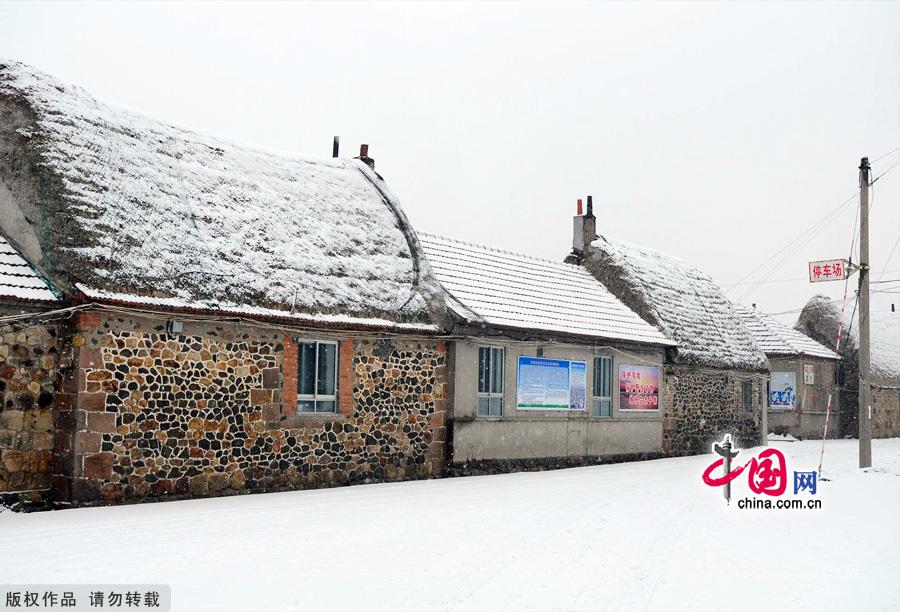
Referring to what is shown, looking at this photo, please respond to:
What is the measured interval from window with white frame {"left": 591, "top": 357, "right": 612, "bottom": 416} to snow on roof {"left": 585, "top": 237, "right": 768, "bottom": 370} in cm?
305

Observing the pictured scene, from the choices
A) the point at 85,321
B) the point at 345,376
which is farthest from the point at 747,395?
the point at 85,321

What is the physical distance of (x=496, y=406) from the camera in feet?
59.6

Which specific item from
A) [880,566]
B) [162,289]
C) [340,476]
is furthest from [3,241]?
[880,566]

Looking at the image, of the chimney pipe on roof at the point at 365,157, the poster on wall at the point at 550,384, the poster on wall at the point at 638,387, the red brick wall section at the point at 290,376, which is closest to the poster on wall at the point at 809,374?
the poster on wall at the point at 638,387

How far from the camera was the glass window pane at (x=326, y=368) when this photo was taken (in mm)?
14969

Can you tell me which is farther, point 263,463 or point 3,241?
point 263,463

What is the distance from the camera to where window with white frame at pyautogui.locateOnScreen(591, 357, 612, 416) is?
21031 mm

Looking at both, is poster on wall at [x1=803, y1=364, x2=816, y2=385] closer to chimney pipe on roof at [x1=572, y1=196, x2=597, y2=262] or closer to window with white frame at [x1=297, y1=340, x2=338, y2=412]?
chimney pipe on roof at [x1=572, y1=196, x2=597, y2=262]

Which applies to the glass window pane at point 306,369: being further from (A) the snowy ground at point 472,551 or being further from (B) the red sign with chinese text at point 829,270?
(B) the red sign with chinese text at point 829,270

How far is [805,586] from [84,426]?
29.7ft

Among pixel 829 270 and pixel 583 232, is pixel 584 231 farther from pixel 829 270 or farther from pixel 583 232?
pixel 829 270

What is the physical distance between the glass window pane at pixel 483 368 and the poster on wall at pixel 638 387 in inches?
199

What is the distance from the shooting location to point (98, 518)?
10664mm

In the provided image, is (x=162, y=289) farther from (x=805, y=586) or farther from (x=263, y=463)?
(x=805, y=586)
